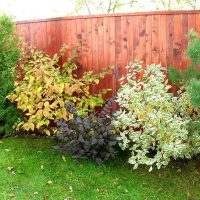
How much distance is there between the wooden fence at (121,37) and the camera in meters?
5.48

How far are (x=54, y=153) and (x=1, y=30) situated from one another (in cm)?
202

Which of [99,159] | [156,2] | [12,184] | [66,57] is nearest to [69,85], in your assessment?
[66,57]

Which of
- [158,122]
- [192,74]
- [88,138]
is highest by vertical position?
[192,74]

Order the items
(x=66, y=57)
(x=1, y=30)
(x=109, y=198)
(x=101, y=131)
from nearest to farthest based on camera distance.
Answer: (x=109, y=198) < (x=101, y=131) < (x=1, y=30) < (x=66, y=57)

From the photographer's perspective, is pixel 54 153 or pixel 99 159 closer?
pixel 99 159

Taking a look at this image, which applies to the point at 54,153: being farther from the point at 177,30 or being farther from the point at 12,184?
the point at 177,30

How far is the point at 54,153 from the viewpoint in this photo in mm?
5309

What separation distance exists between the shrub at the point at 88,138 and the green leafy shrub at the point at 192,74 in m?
1.06

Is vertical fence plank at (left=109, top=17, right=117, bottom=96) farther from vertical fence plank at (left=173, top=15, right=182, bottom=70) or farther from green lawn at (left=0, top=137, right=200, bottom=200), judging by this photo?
green lawn at (left=0, top=137, right=200, bottom=200)

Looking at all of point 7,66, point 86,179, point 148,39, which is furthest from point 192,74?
point 7,66

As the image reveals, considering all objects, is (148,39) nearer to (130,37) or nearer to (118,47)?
(130,37)

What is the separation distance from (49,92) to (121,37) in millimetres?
1335

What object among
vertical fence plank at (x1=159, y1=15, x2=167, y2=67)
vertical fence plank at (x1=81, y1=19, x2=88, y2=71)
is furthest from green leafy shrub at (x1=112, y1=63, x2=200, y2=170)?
vertical fence plank at (x1=81, y1=19, x2=88, y2=71)

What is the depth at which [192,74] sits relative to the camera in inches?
189
